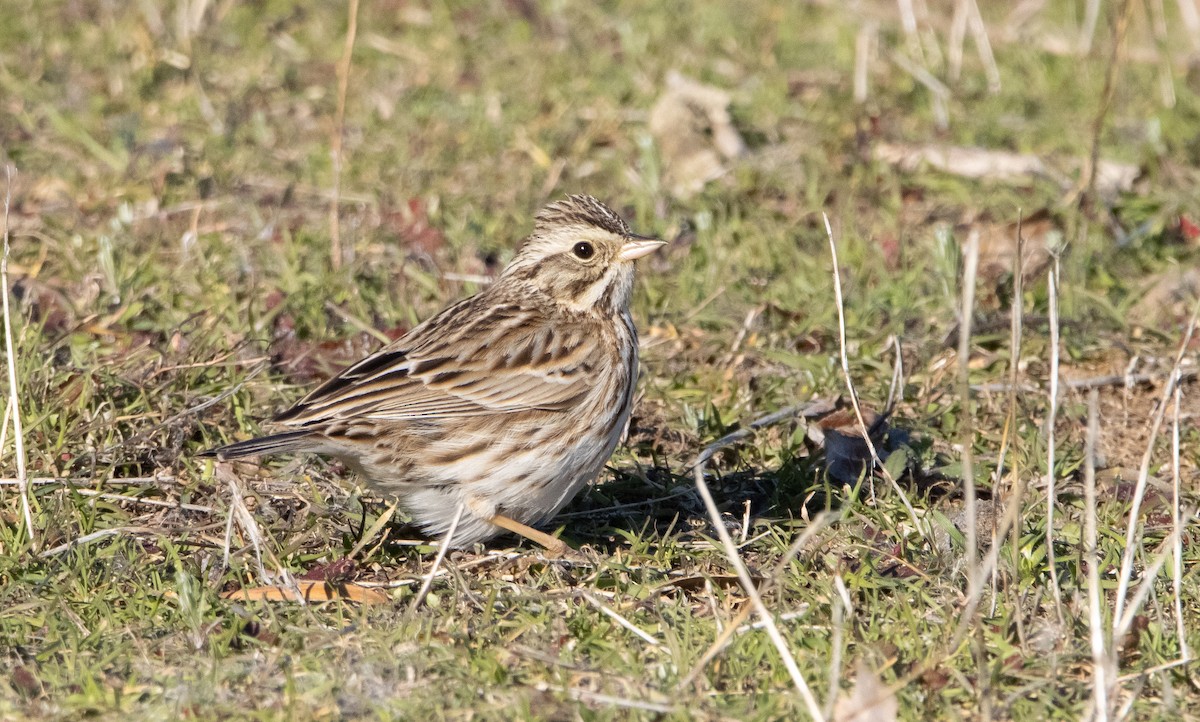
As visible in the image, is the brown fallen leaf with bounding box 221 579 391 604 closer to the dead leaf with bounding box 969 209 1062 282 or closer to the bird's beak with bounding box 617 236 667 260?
the bird's beak with bounding box 617 236 667 260

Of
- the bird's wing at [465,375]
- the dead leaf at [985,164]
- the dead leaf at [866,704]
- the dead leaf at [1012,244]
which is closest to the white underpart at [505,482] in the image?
the bird's wing at [465,375]

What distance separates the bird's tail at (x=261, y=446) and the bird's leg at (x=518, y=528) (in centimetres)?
66

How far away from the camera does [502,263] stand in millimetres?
8453

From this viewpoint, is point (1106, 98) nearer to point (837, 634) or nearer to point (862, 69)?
point (862, 69)

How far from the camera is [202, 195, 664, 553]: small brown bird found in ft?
18.3

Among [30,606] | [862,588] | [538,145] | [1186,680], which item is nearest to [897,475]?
[862,588]

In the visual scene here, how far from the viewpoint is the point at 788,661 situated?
4.39m

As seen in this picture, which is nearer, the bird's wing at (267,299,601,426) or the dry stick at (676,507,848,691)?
the dry stick at (676,507,848,691)

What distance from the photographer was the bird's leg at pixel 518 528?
568cm

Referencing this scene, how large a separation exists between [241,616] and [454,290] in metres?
3.20

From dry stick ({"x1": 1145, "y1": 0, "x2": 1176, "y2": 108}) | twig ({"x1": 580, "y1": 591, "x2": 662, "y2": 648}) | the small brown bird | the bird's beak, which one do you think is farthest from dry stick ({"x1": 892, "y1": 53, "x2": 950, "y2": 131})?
twig ({"x1": 580, "y1": 591, "x2": 662, "y2": 648})

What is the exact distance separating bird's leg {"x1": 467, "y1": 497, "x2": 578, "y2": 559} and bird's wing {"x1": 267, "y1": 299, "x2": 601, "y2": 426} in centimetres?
33

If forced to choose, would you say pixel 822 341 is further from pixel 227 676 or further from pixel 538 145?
pixel 227 676

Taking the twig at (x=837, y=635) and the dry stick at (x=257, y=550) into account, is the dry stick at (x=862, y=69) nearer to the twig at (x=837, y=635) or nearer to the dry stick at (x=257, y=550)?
the twig at (x=837, y=635)
